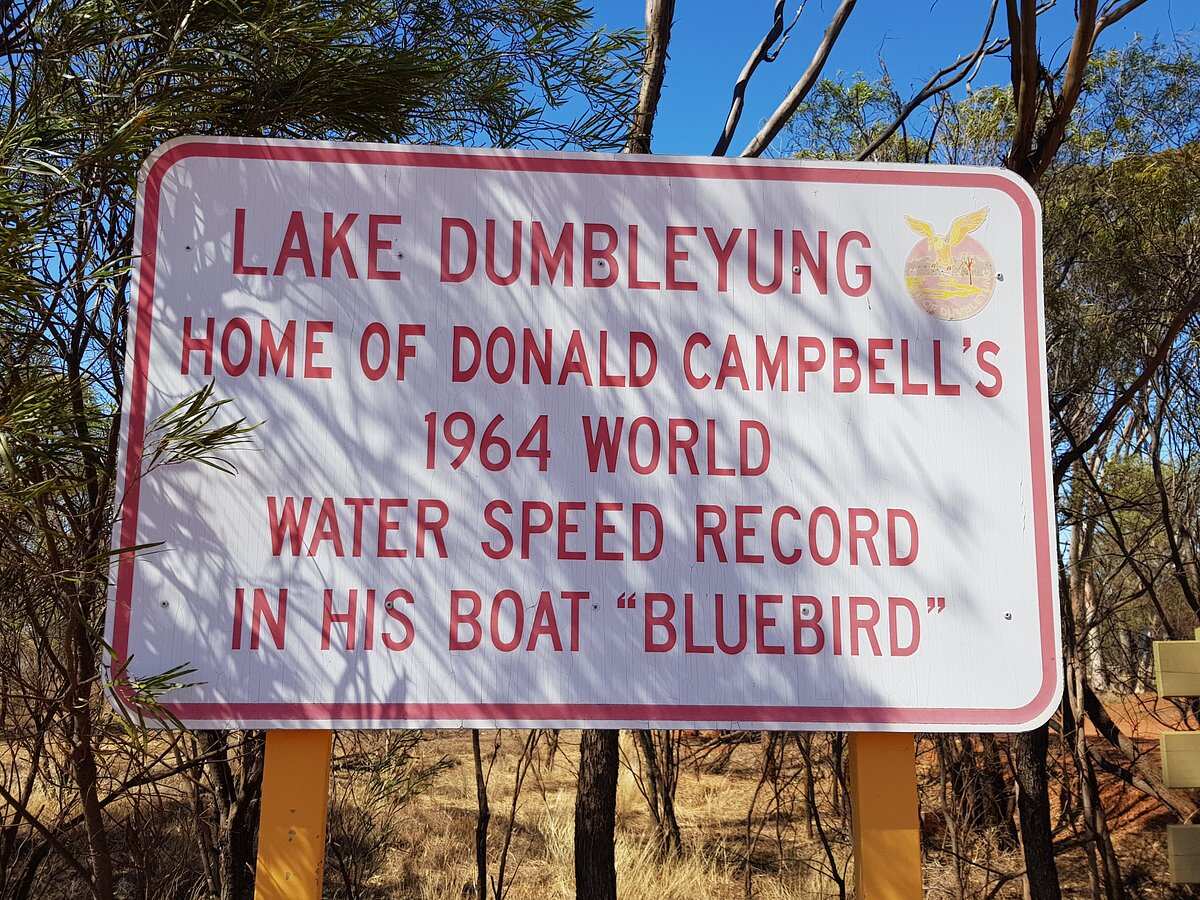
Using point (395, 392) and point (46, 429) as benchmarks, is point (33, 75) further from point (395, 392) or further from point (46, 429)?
point (395, 392)

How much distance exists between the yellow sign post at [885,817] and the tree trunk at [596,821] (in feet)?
7.52

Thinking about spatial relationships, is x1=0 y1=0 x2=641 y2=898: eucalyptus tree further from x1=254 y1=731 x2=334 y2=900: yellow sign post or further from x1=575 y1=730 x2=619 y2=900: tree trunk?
x1=575 y1=730 x2=619 y2=900: tree trunk

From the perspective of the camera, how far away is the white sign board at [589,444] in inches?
93.0

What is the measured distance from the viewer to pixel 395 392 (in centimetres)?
247

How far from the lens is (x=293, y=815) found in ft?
7.74

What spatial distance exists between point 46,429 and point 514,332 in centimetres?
130

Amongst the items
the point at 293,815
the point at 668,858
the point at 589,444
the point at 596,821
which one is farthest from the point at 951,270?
the point at 668,858

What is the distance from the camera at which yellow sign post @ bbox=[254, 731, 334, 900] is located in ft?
7.63

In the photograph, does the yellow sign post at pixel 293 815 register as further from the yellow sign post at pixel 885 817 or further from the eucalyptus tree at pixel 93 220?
the yellow sign post at pixel 885 817

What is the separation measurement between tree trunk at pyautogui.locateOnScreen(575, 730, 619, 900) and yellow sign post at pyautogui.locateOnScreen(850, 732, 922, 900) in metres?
2.29

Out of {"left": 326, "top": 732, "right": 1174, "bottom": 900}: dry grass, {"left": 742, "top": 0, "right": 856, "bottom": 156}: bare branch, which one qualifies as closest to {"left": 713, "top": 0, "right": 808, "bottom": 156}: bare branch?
{"left": 742, "top": 0, "right": 856, "bottom": 156}: bare branch

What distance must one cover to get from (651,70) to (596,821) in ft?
12.7

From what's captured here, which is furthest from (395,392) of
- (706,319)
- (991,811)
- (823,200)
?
(991,811)

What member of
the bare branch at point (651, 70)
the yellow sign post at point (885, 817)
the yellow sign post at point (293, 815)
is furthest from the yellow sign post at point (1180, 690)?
the yellow sign post at point (293, 815)
